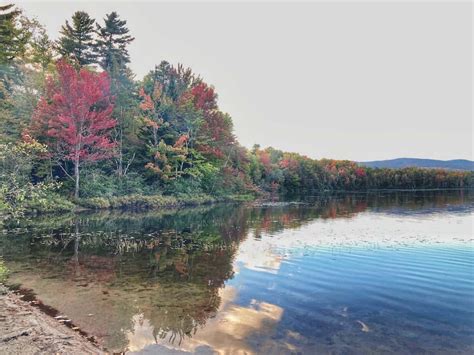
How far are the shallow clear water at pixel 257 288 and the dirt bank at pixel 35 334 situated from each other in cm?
51

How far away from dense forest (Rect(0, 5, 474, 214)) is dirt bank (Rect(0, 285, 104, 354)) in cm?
1910

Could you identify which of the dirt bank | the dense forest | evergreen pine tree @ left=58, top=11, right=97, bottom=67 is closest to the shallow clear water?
the dirt bank

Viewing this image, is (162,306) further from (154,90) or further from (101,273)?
(154,90)

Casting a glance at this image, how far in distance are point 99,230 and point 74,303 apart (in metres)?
14.5

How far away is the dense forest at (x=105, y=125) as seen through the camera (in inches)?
1384

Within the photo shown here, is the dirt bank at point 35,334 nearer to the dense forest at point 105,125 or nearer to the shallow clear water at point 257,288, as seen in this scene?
the shallow clear water at point 257,288

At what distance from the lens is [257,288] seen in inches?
444

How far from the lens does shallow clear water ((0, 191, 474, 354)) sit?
756cm

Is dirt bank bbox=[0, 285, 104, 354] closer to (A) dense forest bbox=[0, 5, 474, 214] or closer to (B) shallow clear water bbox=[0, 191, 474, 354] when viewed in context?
(B) shallow clear water bbox=[0, 191, 474, 354]

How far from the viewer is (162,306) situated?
940 centimetres

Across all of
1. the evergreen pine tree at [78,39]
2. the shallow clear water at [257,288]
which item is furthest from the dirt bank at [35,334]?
the evergreen pine tree at [78,39]

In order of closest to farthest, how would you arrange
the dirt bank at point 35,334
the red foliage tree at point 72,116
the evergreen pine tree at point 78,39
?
the dirt bank at point 35,334
the red foliage tree at point 72,116
the evergreen pine tree at point 78,39

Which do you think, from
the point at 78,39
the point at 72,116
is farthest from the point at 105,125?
the point at 78,39

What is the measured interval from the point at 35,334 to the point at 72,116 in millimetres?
32347
